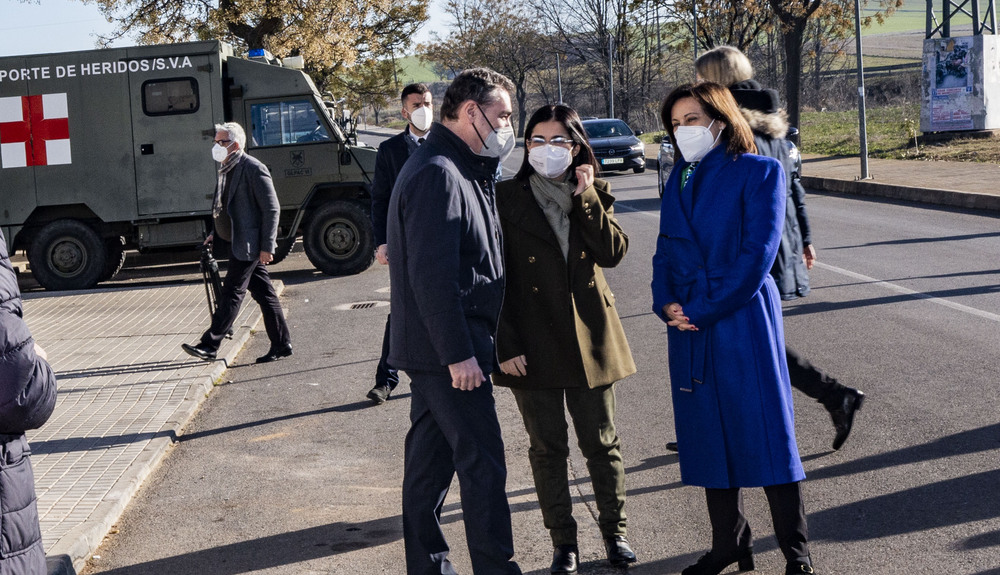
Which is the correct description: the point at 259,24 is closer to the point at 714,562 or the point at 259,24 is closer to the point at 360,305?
the point at 360,305

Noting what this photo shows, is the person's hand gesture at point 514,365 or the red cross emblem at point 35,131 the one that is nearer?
the person's hand gesture at point 514,365

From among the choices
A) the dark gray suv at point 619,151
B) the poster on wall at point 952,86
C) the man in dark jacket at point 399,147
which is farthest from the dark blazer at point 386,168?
the poster on wall at point 952,86

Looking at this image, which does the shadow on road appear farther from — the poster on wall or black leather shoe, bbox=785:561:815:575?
the poster on wall

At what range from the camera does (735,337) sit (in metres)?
3.79

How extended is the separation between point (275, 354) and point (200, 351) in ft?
2.26

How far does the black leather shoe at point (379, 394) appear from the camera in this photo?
725 cm

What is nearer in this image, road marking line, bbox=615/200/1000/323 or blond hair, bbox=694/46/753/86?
blond hair, bbox=694/46/753/86

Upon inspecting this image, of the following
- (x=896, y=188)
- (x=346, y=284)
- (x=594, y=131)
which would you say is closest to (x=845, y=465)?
(x=346, y=284)

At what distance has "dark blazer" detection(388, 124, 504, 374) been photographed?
3.50 meters

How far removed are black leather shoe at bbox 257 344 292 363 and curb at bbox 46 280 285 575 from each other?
1.08 feet

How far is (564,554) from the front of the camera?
4.13m

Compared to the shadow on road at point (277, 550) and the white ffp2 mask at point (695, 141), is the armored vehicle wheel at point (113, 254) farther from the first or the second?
the white ffp2 mask at point (695, 141)

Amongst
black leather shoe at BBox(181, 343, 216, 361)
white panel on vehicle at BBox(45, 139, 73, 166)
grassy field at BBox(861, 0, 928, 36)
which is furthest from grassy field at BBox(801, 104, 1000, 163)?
grassy field at BBox(861, 0, 928, 36)

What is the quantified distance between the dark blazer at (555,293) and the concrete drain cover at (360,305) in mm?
7616
